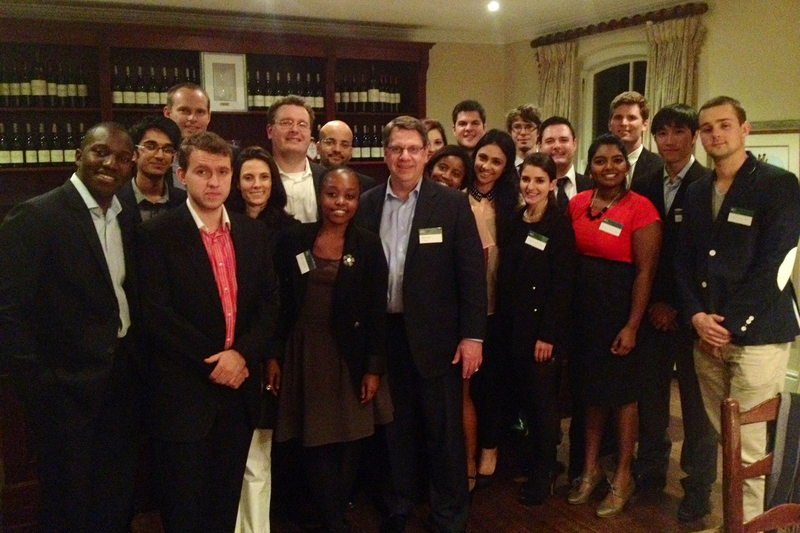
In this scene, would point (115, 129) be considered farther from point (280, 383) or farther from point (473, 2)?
point (473, 2)

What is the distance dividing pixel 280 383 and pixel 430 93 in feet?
16.6

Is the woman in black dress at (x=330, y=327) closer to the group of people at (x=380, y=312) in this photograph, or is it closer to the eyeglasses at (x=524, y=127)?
the group of people at (x=380, y=312)

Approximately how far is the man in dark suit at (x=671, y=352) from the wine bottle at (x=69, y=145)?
4.27 metres

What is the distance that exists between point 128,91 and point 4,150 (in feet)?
3.39

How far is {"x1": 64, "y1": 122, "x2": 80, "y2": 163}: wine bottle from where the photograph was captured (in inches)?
193

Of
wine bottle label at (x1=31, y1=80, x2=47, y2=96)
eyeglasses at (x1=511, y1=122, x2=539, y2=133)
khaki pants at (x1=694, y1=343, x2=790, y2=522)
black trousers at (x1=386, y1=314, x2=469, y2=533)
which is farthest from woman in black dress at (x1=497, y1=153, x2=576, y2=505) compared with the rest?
wine bottle label at (x1=31, y1=80, x2=47, y2=96)

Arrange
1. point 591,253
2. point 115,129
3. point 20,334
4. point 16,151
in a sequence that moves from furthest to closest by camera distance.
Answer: point 16,151 < point 591,253 < point 115,129 < point 20,334

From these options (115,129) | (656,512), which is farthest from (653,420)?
(115,129)

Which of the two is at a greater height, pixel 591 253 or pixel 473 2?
pixel 473 2

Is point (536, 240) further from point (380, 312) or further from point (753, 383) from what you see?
point (753, 383)

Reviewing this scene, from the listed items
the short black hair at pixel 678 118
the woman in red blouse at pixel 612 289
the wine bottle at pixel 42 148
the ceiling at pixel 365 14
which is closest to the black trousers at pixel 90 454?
the woman in red blouse at pixel 612 289

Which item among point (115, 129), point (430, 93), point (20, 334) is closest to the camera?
point (20, 334)

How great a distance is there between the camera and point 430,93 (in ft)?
22.0

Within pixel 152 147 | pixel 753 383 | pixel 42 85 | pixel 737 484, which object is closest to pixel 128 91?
pixel 42 85
